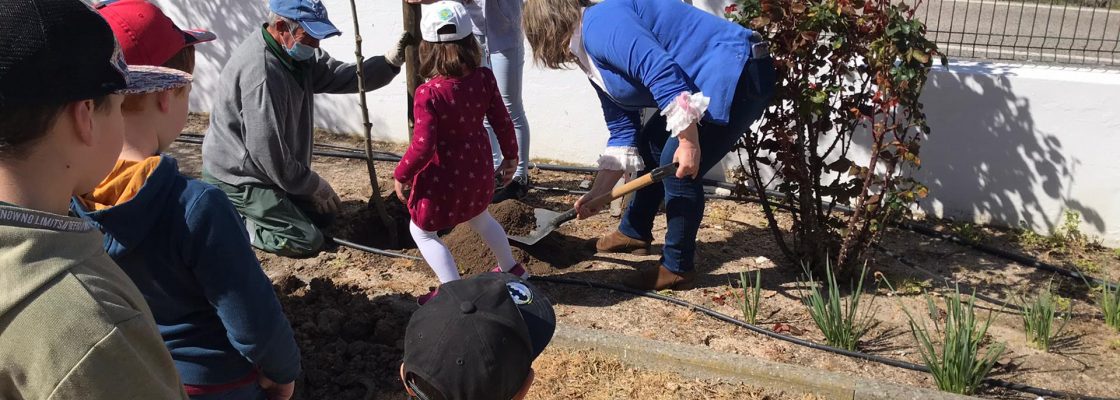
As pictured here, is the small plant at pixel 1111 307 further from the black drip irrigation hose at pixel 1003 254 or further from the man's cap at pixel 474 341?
the man's cap at pixel 474 341

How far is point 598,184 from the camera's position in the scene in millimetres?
4098

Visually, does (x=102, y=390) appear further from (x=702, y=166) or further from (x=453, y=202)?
(x=702, y=166)

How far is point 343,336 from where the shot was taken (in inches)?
139

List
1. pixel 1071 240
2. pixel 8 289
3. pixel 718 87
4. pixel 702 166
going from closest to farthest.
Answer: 1. pixel 8 289
2. pixel 718 87
3. pixel 702 166
4. pixel 1071 240

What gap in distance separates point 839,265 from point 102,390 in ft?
10.9

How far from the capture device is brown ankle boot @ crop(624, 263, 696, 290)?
399cm

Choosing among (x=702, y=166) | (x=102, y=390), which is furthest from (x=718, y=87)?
(x=102, y=390)

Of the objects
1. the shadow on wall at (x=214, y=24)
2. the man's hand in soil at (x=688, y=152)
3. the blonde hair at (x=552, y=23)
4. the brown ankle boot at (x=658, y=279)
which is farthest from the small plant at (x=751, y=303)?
the shadow on wall at (x=214, y=24)

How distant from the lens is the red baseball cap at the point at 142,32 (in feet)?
6.34

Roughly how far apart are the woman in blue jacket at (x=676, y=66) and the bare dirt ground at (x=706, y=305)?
1.57 ft

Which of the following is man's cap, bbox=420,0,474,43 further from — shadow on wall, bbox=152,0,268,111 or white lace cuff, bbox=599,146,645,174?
shadow on wall, bbox=152,0,268,111

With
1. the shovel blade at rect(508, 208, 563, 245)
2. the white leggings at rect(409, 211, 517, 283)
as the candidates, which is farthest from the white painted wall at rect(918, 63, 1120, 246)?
the white leggings at rect(409, 211, 517, 283)

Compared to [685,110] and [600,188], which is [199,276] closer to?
[685,110]

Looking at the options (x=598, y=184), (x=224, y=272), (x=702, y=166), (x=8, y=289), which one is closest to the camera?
(x=8, y=289)
